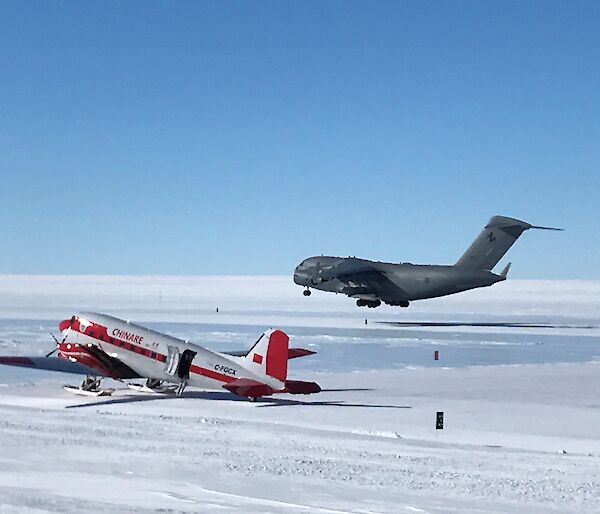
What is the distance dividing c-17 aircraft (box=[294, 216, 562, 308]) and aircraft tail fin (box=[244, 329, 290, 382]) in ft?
A: 241

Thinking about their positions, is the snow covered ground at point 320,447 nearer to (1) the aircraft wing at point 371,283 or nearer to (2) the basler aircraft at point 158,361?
(2) the basler aircraft at point 158,361

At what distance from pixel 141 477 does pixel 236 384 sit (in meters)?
11.8

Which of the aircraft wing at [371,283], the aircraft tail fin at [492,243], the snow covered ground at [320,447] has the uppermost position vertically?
the aircraft tail fin at [492,243]

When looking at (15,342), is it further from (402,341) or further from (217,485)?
(217,485)

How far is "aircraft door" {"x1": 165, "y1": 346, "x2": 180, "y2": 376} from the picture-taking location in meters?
30.9

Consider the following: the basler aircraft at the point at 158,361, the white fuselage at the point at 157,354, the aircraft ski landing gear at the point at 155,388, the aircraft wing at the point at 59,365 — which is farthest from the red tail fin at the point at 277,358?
the aircraft wing at the point at 59,365

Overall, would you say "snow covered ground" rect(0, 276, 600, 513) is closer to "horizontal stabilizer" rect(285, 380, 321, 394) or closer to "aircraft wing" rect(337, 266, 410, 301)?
"horizontal stabilizer" rect(285, 380, 321, 394)

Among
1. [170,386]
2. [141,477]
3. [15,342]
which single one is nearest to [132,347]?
[170,386]

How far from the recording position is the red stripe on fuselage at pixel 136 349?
30.0 metres

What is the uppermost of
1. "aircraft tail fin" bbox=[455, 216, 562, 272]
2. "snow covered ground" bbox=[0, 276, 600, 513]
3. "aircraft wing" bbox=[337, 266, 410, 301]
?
"aircraft tail fin" bbox=[455, 216, 562, 272]

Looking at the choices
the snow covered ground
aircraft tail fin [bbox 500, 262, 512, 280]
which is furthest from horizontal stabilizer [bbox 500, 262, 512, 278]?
the snow covered ground

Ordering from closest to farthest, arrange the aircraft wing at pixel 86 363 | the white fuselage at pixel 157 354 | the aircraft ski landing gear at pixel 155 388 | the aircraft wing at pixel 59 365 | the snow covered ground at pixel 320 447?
the snow covered ground at pixel 320 447, the white fuselage at pixel 157 354, the aircraft wing at pixel 59 365, the aircraft wing at pixel 86 363, the aircraft ski landing gear at pixel 155 388

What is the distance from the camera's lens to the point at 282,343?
2919 cm

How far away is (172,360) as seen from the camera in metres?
30.9
